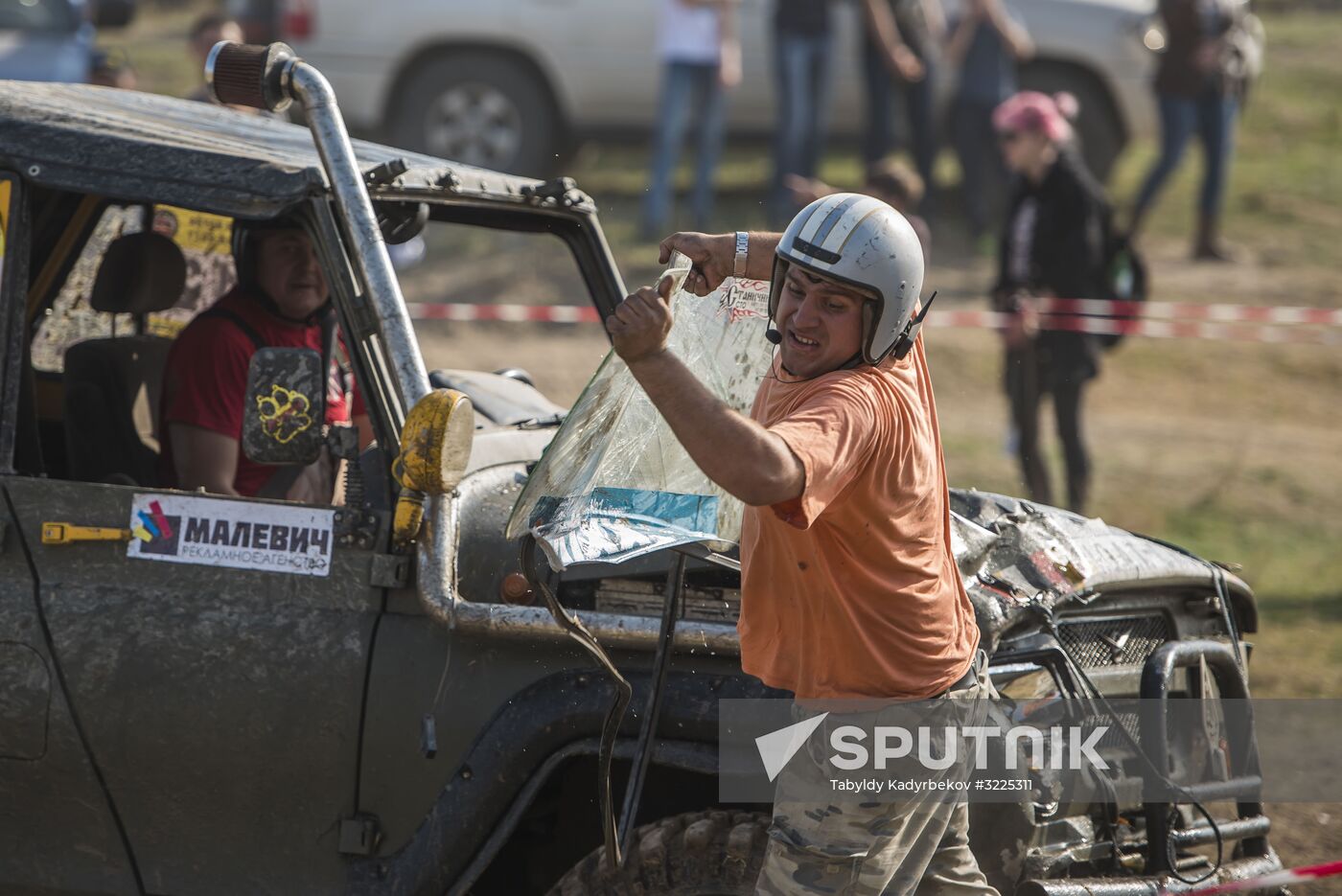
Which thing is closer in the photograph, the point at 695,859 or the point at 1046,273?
the point at 695,859

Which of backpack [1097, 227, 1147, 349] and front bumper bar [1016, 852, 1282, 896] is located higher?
backpack [1097, 227, 1147, 349]

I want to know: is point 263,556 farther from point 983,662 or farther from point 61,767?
point 983,662

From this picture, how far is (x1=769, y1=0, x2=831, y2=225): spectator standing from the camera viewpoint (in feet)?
37.3

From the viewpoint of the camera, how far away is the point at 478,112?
1215 centimetres

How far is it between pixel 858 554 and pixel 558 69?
971cm

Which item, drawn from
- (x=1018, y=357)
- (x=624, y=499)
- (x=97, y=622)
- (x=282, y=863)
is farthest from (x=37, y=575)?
(x=1018, y=357)

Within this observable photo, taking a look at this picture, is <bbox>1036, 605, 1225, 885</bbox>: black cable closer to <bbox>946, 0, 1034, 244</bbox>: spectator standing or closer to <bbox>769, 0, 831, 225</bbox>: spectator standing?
<bbox>769, 0, 831, 225</bbox>: spectator standing

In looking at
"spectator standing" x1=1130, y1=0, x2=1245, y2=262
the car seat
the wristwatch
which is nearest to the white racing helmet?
the wristwatch

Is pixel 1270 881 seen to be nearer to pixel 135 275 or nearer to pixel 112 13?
pixel 135 275

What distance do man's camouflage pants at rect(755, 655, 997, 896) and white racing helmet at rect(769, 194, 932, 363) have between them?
678 mm

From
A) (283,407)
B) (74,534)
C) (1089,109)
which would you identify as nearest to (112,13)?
(1089,109)

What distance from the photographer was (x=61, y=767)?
3459 mm

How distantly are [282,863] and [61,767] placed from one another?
507 mm

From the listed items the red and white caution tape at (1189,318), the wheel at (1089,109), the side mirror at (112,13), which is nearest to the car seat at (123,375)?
the red and white caution tape at (1189,318)
